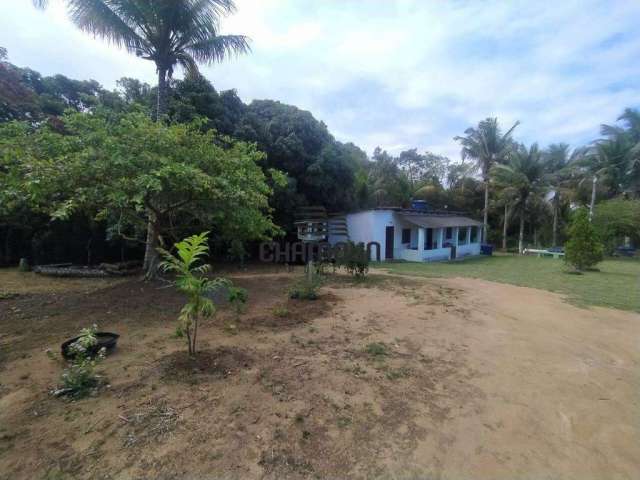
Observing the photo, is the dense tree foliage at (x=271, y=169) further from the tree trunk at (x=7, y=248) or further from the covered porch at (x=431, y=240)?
the covered porch at (x=431, y=240)

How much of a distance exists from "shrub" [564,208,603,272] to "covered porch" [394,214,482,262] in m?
5.78

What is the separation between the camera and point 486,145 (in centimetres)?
2227

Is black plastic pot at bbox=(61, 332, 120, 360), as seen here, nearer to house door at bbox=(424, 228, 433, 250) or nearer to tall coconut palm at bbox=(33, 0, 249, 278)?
tall coconut palm at bbox=(33, 0, 249, 278)

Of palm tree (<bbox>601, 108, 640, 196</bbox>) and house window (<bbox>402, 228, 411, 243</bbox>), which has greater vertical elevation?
palm tree (<bbox>601, 108, 640, 196</bbox>)

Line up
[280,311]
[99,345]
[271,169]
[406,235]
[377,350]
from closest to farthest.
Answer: [99,345] → [377,350] → [280,311] → [271,169] → [406,235]

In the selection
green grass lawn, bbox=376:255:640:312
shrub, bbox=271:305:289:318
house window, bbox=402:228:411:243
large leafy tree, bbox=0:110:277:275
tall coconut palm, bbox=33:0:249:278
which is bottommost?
shrub, bbox=271:305:289:318

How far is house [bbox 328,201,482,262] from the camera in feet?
52.0

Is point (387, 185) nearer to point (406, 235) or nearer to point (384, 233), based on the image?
point (406, 235)

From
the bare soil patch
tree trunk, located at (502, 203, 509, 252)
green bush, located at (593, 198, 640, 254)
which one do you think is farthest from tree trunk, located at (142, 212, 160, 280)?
tree trunk, located at (502, 203, 509, 252)

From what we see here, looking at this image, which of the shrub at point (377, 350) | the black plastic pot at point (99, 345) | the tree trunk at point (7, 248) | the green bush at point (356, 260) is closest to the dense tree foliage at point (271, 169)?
the tree trunk at point (7, 248)

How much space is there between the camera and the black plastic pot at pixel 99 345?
3452mm

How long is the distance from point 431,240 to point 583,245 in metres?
7.99

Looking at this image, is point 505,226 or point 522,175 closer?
point 522,175

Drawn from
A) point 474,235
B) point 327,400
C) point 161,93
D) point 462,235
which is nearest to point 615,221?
point 474,235
